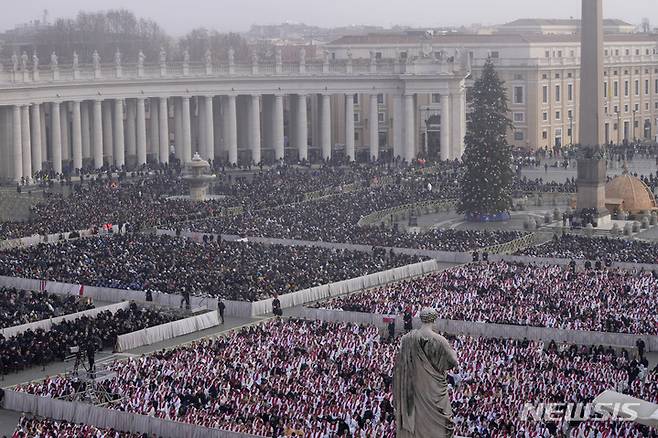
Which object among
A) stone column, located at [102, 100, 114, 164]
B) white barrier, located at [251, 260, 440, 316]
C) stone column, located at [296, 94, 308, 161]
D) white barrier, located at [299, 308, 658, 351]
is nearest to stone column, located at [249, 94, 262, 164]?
stone column, located at [296, 94, 308, 161]

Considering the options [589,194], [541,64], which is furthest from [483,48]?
[589,194]

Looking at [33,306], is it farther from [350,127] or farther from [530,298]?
[350,127]

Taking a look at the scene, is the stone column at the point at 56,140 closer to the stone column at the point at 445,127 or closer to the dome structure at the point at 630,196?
the stone column at the point at 445,127

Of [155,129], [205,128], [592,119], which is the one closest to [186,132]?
[205,128]

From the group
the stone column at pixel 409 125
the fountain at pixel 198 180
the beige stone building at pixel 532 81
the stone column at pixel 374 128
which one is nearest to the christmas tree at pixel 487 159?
the fountain at pixel 198 180

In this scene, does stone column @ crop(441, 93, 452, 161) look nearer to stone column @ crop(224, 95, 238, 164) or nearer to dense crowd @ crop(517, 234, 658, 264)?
stone column @ crop(224, 95, 238, 164)

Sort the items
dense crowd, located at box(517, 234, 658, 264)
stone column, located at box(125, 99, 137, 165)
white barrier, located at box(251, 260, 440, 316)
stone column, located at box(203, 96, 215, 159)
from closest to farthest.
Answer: white barrier, located at box(251, 260, 440, 316)
dense crowd, located at box(517, 234, 658, 264)
stone column, located at box(125, 99, 137, 165)
stone column, located at box(203, 96, 215, 159)
